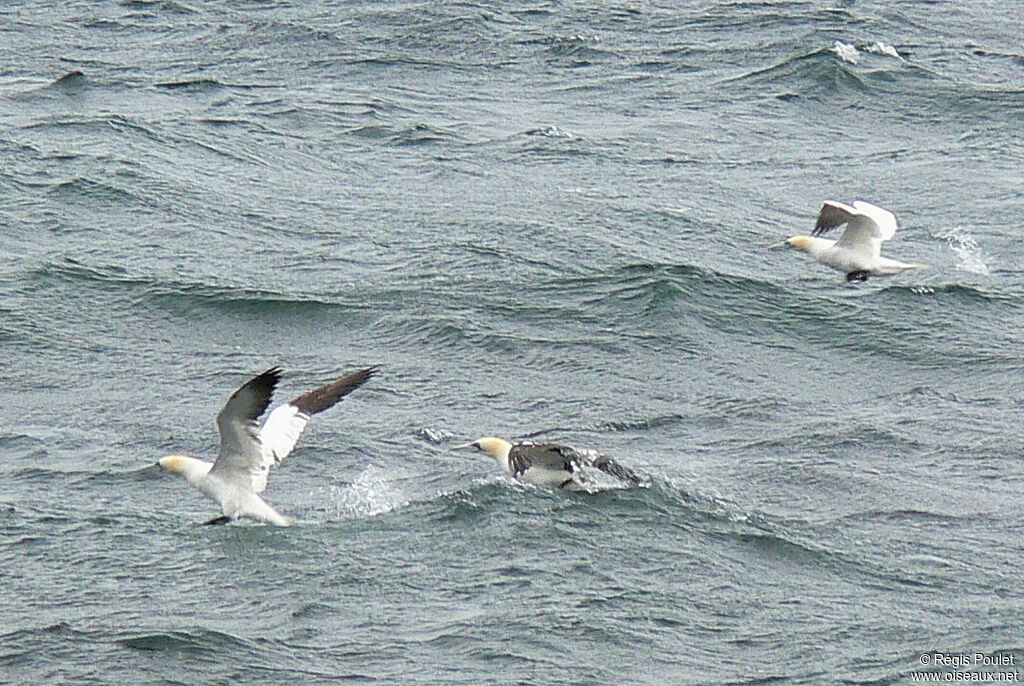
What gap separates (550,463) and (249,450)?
2.16 meters

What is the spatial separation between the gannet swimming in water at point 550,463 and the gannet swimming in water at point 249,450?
117 centimetres

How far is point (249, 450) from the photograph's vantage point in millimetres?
13297

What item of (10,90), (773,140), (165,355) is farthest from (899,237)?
(10,90)

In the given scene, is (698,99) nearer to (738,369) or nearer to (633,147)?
(633,147)

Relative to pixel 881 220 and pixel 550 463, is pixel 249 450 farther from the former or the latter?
pixel 881 220

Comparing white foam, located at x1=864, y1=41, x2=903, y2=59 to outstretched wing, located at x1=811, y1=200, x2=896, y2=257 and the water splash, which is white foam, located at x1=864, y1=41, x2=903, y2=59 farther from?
outstretched wing, located at x1=811, y1=200, x2=896, y2=257

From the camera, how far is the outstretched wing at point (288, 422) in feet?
44.1

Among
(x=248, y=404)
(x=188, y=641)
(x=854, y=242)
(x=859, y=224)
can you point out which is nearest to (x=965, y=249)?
(x=854, y=242)

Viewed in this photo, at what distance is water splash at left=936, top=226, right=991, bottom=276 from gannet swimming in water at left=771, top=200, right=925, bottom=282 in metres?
2.06

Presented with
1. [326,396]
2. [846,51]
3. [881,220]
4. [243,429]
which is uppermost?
[881,220]

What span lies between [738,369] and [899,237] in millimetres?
3424

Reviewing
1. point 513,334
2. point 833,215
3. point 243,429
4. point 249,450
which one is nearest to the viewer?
point 243,429

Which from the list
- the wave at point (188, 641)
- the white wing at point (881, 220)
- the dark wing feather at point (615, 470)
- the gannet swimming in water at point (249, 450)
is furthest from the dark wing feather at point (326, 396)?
the white wing at point (881, 220)

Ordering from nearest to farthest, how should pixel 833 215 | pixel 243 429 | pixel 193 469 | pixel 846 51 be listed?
1. pixel 243 429
2. pixel 193 469
3. pixel 833 215
4. pixel 846 51
